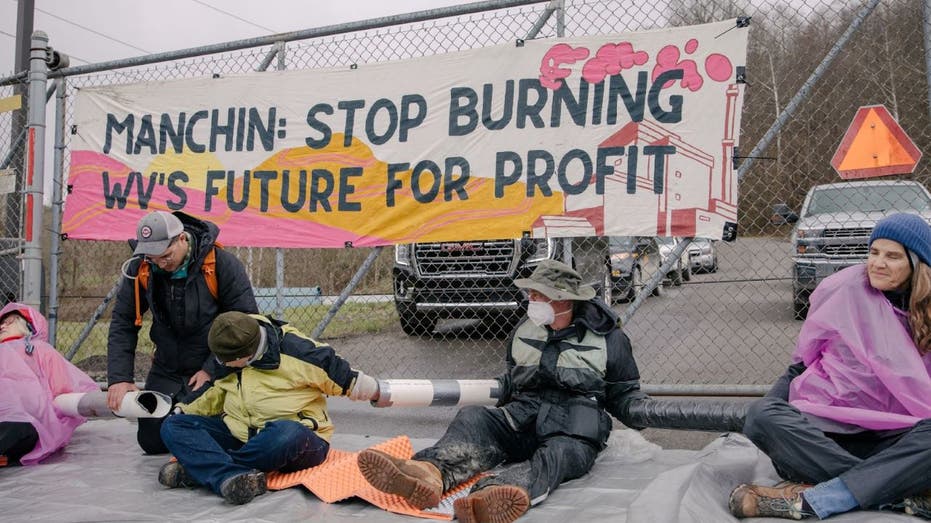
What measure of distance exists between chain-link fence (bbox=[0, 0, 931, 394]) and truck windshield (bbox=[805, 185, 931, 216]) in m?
0.16

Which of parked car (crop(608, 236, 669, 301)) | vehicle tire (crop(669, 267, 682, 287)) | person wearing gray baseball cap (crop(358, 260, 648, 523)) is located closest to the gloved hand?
person wearing gray baseball cap (crop(358, 260, 648, 523))

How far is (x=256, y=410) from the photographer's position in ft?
12.3

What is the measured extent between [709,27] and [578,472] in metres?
2.67

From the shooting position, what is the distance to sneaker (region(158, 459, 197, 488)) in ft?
12.3

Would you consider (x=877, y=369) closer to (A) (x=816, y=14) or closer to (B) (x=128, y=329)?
(A) (x=816, y=14)

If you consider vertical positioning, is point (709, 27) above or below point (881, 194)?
above

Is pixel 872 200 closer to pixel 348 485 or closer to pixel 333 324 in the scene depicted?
pixel 348 485

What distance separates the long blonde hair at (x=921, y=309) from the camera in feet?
9.37

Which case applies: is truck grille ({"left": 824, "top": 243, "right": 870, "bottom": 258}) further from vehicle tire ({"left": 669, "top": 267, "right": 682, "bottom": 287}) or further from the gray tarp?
the gray tarp

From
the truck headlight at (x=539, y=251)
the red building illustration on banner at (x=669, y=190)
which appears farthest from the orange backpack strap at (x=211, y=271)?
the truck headlight at (x=539, y=251)

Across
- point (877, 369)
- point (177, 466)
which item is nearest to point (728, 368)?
point (877, 369)

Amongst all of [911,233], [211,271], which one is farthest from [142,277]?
[911,233]

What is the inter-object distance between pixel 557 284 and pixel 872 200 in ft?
10.5

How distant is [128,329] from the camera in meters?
4.49
